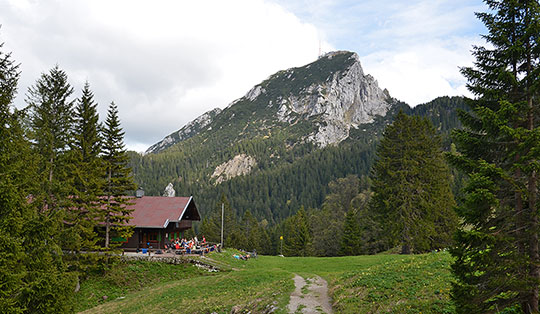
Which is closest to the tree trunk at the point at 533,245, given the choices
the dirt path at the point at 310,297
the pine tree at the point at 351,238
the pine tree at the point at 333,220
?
the dirt path at the point at 310,297

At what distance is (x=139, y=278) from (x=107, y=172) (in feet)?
38.4

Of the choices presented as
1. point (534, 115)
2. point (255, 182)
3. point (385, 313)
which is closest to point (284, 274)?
point (385, 313)

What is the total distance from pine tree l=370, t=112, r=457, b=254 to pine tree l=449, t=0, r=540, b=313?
24.3m

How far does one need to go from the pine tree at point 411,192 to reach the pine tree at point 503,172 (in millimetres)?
24250

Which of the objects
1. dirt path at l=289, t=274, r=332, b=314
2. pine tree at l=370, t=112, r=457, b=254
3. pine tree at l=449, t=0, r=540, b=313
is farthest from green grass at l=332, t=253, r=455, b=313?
pine tree at l=370, t=112, r=457, b=254

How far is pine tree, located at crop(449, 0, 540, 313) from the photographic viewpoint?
8.95m

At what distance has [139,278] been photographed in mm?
31750

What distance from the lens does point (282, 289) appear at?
19.5 m

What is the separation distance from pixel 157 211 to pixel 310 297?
28.8 m

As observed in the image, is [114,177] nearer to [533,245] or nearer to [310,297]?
[310,297]

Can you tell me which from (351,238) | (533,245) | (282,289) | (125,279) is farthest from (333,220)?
(533,245)

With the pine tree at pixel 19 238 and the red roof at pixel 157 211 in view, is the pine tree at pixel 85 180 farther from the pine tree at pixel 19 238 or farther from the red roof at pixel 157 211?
the pine tree at pixel 19 238

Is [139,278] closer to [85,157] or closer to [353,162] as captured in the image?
[85,157]

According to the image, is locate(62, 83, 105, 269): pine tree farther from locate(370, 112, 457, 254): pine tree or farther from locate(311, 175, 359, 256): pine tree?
locate(311, 175, 359, 256): pine tree
